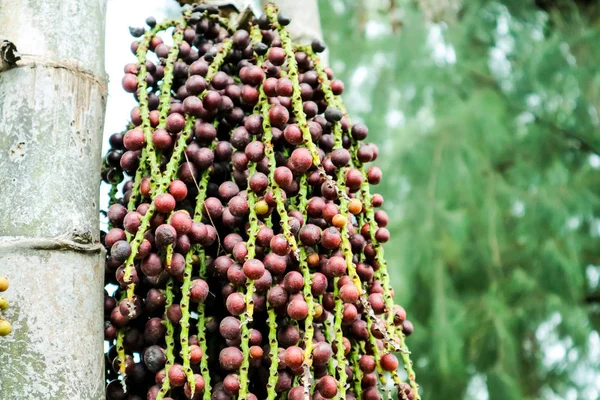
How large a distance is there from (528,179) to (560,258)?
517mm

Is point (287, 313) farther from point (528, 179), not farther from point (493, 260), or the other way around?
point (528, 179)

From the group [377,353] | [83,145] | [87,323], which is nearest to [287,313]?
[377,353]

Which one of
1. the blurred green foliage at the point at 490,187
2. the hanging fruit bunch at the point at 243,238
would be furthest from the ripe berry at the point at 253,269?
the blurred green foliage at the point at 490,187

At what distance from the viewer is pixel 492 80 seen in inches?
142

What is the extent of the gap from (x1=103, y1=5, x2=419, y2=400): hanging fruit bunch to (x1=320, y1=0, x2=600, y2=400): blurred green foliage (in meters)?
2.01

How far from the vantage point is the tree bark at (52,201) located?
0.91 meters

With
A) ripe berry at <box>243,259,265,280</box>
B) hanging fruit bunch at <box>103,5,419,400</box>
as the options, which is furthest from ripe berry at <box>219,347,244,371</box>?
ripe berry at <box>243,259,265,280</box>

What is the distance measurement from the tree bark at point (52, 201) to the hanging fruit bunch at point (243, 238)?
0.18 feet

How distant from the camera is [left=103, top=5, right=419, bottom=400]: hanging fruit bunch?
980mm

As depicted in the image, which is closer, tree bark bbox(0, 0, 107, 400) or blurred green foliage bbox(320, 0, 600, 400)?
tree bark bbox(0, 0, 107, 400)

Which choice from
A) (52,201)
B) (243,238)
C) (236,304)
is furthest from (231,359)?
(52,201)

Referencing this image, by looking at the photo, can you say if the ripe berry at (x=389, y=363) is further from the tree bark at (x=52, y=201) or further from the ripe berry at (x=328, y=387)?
the tree bark at (x=52, y=201)

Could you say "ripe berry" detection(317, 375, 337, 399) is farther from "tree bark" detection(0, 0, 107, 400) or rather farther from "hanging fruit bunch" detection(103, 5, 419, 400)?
"tree bark" detection(0, 0, 107, 400)

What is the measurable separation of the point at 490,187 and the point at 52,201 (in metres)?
2.78
